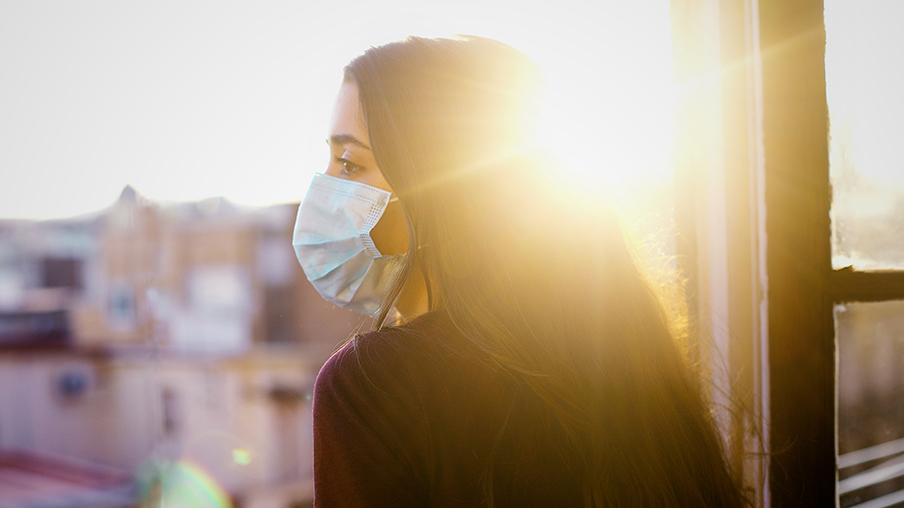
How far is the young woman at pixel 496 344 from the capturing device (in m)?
0.64

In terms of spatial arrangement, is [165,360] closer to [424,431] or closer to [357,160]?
[357,160]

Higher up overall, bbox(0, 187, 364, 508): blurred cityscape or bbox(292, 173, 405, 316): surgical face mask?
bbox(292, 173, 405, 316): surgical face mask

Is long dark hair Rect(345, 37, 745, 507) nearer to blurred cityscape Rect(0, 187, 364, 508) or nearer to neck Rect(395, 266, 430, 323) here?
neck Rect(395, 266, 430, 323)

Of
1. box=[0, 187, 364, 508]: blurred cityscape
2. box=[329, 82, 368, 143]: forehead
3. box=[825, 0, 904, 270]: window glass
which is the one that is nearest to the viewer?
box=[329, 82, 368, 143]: forehead

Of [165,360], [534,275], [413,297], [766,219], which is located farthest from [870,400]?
[165,360]

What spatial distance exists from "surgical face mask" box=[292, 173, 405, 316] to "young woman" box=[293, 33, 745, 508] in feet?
0.53

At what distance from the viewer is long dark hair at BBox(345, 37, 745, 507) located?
2.32ft

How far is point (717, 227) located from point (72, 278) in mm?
29550

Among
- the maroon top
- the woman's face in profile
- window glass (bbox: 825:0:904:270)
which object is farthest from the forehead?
window glass (bbox: 825:0:904:270)

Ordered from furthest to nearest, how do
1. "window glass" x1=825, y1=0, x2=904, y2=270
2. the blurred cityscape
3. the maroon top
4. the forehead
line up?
the blurred cityscape, "window glass" x1=825, y1=0, x2=904, y2=270, the forehead, the maroon top

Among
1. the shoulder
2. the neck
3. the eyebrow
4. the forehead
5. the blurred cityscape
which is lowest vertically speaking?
the blurred cityscape

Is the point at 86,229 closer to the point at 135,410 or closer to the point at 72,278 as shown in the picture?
the point at 72,278

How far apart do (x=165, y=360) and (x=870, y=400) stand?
28710 millimetres

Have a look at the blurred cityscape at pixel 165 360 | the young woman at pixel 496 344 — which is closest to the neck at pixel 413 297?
the young woman at pixel 496 344
